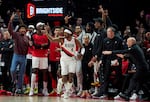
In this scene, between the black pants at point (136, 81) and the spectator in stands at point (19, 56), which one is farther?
the spectator in stands at point (19, 56)

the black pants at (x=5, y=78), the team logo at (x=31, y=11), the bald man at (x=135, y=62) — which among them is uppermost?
the team logo at (x=31, y=11)

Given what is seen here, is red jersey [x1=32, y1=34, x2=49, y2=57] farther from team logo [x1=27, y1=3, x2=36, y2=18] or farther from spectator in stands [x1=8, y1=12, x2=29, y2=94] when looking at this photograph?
team logo [x1=27, y1=3, x2=36, y2=18]

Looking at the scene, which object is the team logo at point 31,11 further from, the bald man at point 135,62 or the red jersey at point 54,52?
the bald man at point 135,62

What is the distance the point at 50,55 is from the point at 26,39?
1.09m

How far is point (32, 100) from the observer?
45.5 ft

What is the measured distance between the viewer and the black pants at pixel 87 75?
1650 cm

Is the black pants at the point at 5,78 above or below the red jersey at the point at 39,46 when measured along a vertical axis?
below

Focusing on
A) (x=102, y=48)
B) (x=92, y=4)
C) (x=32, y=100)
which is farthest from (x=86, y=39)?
(x=92, y=4)

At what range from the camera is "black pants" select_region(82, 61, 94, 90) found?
16500mm

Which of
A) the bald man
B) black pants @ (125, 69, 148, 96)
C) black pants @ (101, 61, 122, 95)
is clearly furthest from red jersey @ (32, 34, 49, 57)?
black pants @ (125, 69, 148, 96)

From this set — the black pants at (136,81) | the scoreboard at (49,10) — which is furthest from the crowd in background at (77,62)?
the scoreboard at (49,10)

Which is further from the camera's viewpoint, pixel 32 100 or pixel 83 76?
pixel 83 76

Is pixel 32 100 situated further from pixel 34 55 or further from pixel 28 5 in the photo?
pixel 28 5

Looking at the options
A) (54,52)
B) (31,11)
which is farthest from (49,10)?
(54,52)
